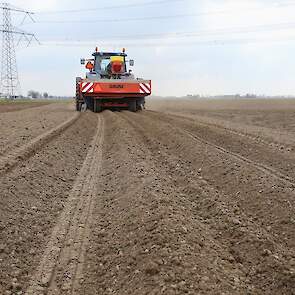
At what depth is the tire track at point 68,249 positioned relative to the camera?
435 centimetres

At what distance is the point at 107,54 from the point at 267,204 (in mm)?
21180

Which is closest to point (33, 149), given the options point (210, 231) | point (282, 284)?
point (210, 231)

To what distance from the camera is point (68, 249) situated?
5.22 meters

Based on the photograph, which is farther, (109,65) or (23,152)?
(109,65)

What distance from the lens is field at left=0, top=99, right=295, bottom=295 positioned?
14.2 ft

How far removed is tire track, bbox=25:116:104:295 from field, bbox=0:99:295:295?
0.01m

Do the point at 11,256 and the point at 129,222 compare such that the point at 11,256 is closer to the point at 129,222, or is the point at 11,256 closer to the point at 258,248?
the point at 129,222

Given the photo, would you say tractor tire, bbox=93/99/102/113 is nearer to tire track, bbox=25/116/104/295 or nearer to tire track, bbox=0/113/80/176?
tire track, bbox=0/113/80/176

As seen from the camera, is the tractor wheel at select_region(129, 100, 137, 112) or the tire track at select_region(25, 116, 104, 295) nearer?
the tire track at select_region(25, 116, 104, 295)

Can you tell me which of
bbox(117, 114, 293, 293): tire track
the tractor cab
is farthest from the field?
the tractor cab

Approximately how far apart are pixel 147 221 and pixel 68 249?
1.03 meters

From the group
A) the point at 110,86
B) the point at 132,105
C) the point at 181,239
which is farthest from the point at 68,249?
the point at 132,105

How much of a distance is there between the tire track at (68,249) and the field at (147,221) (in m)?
0.01

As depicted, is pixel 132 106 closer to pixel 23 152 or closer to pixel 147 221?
pixel 23 152
